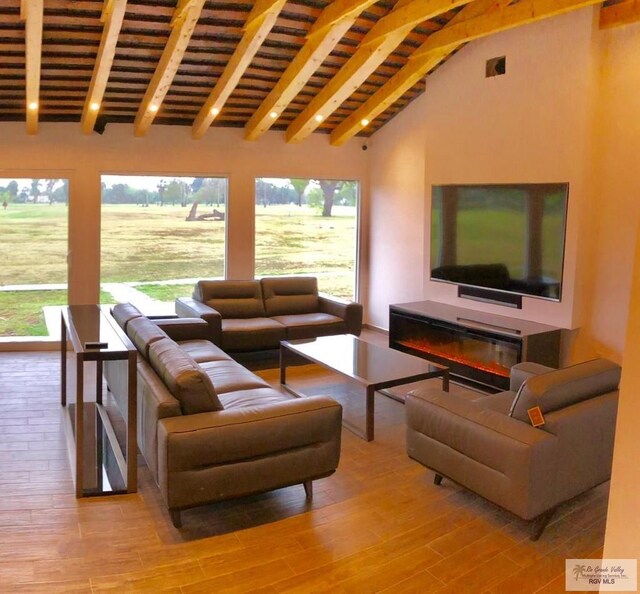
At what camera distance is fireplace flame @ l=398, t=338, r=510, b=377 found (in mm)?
6037

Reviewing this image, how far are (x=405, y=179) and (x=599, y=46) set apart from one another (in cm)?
303

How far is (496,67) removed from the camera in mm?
6379

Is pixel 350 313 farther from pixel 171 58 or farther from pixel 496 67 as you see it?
pixel 171 58

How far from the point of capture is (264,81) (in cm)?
701

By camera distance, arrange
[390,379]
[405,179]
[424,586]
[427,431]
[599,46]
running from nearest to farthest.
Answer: [424,586]
[427,431]
[390,379]
[599,46]
[405,179]

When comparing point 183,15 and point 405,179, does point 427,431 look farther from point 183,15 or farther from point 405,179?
point 405,179

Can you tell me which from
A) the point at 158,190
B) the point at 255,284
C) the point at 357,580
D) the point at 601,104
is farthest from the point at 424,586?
the point at 158,190

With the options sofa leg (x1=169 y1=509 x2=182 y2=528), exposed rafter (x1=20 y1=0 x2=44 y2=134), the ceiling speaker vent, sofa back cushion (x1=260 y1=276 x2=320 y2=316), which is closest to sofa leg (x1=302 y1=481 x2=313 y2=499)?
sofa leg (x1=169 y1=509 x2=182 y2=528)

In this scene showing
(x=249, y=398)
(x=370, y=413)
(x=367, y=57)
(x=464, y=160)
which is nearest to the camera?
(x=249, y=398)

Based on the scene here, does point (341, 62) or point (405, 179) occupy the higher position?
point (341, 62)

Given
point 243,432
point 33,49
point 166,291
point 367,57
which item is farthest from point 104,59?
point 243,432

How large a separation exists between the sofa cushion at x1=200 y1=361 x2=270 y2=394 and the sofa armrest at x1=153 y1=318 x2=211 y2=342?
38.8 inches

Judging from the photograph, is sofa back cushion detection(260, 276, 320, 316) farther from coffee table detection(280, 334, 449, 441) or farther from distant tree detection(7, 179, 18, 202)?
distant tree detection(7, 179, 18, 202)

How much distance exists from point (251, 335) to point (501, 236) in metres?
2.71
